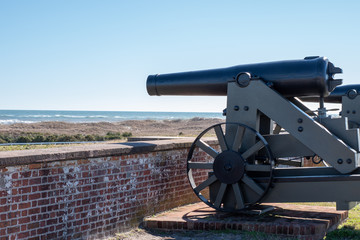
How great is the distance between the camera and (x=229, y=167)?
6254 mm

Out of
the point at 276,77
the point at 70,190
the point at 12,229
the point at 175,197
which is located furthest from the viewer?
the point at 175,197

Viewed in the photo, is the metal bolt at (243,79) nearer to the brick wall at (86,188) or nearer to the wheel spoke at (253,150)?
the wheel spoke at (253,150)

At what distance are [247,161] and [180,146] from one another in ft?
4.05

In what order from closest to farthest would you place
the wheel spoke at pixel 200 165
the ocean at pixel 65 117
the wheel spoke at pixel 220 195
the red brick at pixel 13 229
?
the red brick at pixel 13 229, the wheel spoke at pixel 220 195, the wheel spoke at pixel 200 165, the ocean at pixel 65 117

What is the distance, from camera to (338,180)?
233 inches

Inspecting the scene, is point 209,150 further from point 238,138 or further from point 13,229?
point 13,229

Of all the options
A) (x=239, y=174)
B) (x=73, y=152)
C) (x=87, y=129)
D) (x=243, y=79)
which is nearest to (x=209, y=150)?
(x=239, y=174)

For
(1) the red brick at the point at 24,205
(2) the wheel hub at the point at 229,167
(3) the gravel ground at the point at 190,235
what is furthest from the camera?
(2) the wheel hub at the point at 229,167

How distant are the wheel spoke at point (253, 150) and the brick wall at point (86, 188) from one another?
3.94ft

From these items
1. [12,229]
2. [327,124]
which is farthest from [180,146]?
[12,229]

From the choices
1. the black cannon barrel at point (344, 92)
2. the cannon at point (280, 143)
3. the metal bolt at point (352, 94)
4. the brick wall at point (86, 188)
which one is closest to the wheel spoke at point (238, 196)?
the cannon at point (280, 143)

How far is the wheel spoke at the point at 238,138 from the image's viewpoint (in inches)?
248

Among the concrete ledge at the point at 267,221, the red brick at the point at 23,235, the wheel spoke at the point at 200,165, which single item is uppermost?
the wheel spoke at the point at 200,165

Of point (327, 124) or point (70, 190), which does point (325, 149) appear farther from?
point (70, 190)
